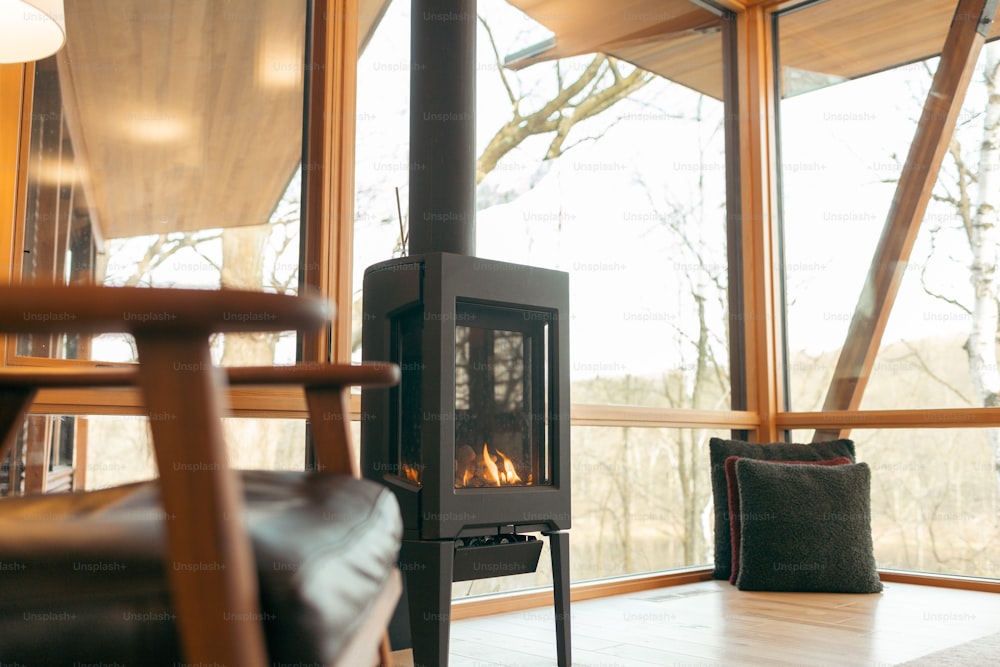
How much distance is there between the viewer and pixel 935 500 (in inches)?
150

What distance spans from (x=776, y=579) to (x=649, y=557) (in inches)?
22.9

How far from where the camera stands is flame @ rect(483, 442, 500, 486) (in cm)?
233

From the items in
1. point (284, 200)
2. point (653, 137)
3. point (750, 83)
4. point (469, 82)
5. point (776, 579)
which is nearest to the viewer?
point (469, 82)

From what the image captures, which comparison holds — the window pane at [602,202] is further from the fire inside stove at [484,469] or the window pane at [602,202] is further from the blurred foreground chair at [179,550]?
the blurred foreground chair at [179,550]

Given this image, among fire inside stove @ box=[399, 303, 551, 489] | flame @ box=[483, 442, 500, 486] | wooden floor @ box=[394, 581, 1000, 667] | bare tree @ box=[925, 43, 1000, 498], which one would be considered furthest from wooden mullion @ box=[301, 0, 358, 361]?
bare tree @ box=[925, 43, 1000, 498]

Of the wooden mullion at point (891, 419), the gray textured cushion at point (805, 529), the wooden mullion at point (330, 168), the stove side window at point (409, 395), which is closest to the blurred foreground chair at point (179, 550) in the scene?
the stove side window at point (409, 395)

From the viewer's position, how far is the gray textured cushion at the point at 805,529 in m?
3.43

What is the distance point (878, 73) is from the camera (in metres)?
4.21

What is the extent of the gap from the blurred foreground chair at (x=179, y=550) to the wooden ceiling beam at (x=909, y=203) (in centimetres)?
361

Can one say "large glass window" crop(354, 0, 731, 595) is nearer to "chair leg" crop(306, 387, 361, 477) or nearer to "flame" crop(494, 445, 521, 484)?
"flame" crop(494, 445, 521, 484)

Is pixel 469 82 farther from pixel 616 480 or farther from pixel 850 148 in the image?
pixel 850 148

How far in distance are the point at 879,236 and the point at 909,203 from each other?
7.6 inches

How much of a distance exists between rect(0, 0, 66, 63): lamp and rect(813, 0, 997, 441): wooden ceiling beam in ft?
11.3

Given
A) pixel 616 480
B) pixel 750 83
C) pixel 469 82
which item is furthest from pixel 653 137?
pixel 469 82
